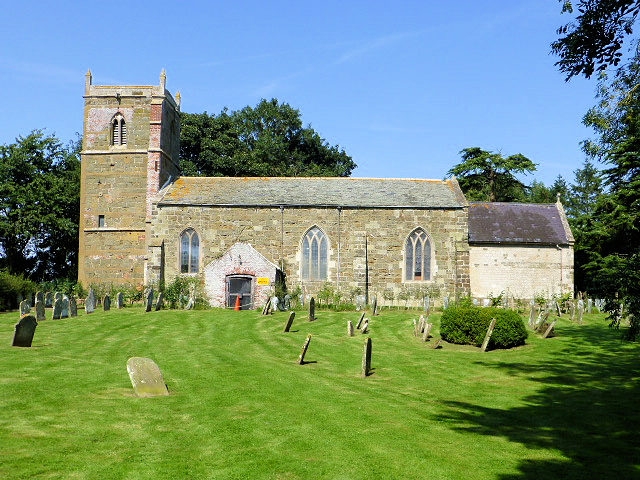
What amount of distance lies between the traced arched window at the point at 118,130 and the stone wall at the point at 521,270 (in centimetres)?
2201

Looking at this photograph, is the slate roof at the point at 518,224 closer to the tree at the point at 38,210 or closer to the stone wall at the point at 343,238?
the stone wall at the point at 343,238

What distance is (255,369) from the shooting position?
15.4m

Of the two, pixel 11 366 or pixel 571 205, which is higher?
pixel 571 205

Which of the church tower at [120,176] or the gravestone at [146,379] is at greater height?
the church tower at [120,176]

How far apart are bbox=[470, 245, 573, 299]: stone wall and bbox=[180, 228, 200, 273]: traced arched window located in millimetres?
15643

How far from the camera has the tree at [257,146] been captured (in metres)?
57.7

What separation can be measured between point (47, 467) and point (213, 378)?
19.9 ft

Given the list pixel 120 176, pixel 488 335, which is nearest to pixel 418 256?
pixel 488 335

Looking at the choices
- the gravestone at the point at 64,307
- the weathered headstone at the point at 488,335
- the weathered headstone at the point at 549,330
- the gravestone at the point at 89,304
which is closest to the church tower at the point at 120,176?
the gravestone at the point at 89,304

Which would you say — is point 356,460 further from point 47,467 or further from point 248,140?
point 248,140

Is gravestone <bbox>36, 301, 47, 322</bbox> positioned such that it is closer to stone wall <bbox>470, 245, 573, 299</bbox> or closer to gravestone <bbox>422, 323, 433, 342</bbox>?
gravestone <bbox>422, 323, 433, 342</bbox>

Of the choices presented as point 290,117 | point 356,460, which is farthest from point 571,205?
point 356,460

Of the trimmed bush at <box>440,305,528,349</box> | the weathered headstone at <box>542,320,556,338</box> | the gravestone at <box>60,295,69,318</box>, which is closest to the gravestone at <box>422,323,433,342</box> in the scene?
the trimmed bush at <box>440,305,528,349</box>

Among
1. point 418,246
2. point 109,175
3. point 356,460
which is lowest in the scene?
point 356,460
